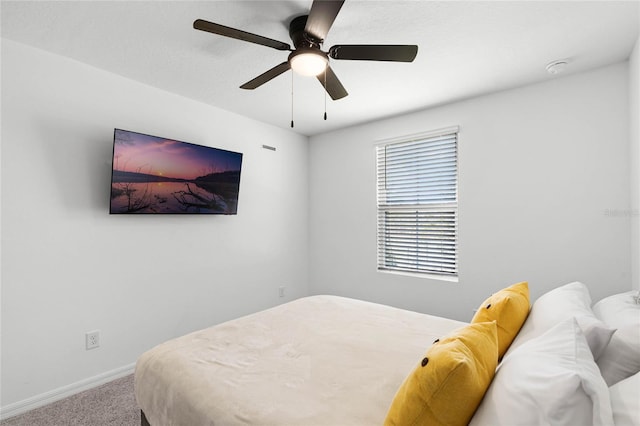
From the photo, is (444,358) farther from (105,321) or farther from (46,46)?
(46,46)

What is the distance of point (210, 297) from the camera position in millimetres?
3287

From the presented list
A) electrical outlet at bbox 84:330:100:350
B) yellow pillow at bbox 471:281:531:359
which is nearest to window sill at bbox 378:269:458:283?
yellow pillow at bbox 471:281:531:359

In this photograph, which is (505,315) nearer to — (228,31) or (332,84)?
(332,84)

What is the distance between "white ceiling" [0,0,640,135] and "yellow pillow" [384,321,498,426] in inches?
72.2

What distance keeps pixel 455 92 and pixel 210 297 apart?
10.5 feet

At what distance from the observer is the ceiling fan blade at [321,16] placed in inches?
56.3

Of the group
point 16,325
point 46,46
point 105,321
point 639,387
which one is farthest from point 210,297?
point 639,387

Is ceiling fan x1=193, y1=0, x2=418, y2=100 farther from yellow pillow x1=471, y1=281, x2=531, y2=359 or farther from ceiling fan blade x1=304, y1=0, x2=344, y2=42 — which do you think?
yellow pillow x1=471, y1=281, x2=531, y2=359

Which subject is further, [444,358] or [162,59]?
[162,59]

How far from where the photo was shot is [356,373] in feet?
4.67

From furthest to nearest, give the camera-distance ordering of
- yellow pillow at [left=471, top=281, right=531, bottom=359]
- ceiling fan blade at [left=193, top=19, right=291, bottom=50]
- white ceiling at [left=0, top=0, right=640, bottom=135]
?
1. white ceiling at [left=0, top=0, right=640, bottom=135]
2. ceiling fan blade at [left=193, top=19, right=291, bottom=50]
3. yellow pillow at [left=471, top=281, right=531, bottom=359]

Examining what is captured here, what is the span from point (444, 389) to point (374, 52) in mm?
1662

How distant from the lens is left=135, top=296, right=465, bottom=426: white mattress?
1.18 meters

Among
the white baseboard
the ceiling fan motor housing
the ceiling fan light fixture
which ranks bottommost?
the white baseboard
